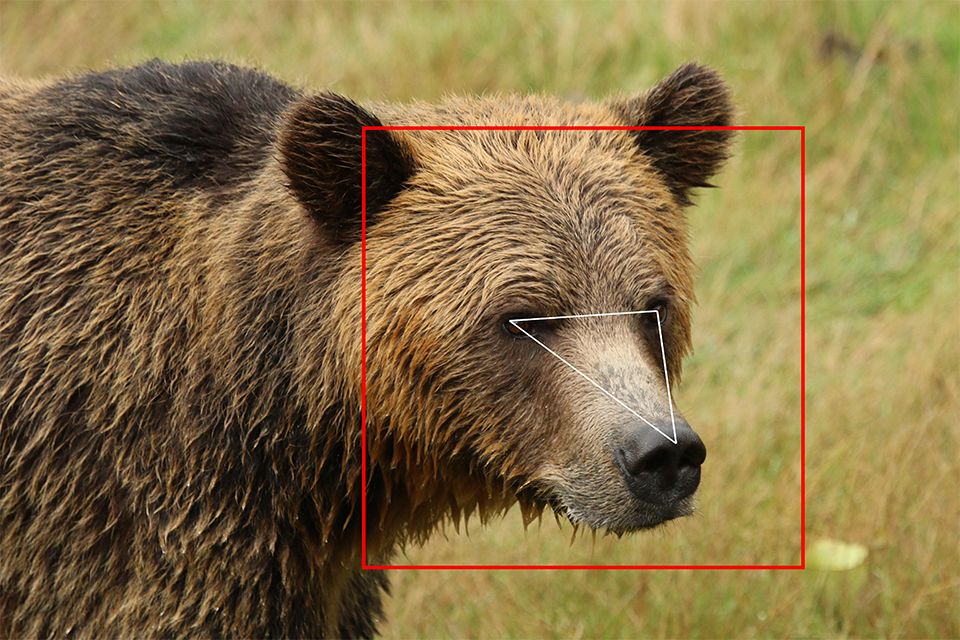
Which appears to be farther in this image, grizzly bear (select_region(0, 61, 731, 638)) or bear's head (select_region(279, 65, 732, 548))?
grizzly bear (select_region(0, 61, 731, 638))

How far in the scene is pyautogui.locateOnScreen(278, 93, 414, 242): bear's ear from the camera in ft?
15.6

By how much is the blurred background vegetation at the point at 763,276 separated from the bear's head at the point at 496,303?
4.32 feet

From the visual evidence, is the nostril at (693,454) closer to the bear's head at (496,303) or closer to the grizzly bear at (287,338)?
the bear's head at (496,303)

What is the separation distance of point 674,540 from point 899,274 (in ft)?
12.3

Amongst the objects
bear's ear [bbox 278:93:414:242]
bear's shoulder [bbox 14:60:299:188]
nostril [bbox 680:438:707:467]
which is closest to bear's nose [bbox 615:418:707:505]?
nostril [bbox 680:438:707:467]

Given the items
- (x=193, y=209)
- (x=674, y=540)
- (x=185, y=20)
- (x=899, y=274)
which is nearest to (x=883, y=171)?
(x=899, y=274)

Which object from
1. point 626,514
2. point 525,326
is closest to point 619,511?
point 626,514

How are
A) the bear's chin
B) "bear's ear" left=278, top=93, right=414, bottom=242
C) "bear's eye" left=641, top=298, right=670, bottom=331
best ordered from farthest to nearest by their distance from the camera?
1. "bear's eye" left=641, top=298, right=670, bottom=331
2. "bear's ear" left=278, top=93, right=414, bottom=242
3. the bear's chin

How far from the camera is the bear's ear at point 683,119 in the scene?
5387mm

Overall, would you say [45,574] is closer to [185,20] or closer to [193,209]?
[193,209]

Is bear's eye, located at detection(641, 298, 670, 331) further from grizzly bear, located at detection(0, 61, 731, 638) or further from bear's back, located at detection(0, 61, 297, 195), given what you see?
bear's back, located at detection(0, 61, 297, 195)

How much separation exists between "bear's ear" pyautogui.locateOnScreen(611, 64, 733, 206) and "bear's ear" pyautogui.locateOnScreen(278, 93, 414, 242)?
989 mm

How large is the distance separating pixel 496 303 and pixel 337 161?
0.71 metres

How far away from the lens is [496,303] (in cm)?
477
